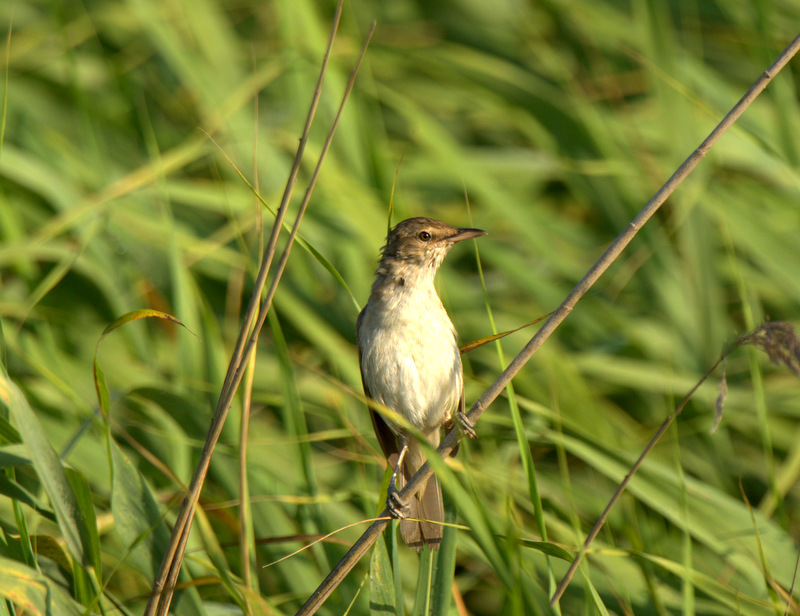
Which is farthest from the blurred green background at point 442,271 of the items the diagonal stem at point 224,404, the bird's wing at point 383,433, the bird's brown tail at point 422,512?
the diagonal stem at point 224,404

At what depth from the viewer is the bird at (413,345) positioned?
3.05 meters

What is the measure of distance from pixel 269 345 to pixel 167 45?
1.85m

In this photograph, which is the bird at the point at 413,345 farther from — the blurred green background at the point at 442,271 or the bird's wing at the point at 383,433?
the blurred green background at the point at 442,271

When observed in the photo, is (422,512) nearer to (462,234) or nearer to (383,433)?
(383,433)

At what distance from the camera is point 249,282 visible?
4770 millimetres

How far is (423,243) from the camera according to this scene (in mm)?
3262

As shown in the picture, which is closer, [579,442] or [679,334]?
[579,442]

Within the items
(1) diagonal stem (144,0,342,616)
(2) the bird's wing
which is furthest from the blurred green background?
(1) diagonal stem (144,0,342,616)

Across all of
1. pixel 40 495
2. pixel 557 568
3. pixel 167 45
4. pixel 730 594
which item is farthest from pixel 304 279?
pixel 730 594

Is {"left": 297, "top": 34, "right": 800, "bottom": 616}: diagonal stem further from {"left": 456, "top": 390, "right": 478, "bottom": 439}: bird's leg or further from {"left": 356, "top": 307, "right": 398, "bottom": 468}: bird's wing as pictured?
{"left": 356, "top": 307, "right": 398, "bottom": 468}: bird's wing

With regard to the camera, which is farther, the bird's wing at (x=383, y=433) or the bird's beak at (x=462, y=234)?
the bird's wing at (x=383, y=433)

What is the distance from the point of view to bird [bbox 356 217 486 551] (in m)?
3.05

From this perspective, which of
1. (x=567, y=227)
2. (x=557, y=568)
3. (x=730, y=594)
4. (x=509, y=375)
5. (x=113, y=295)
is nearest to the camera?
(x=509, y=375)

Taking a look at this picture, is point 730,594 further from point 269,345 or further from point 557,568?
point 269,345
